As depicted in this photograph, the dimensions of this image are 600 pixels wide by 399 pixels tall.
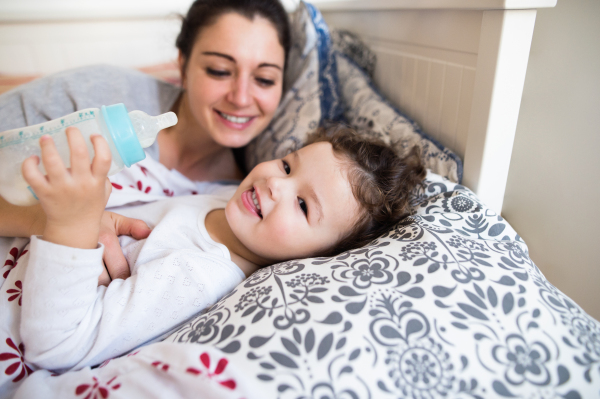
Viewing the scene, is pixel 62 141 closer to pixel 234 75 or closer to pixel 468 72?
pixel 234 75

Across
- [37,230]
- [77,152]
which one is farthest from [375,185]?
[37,230]

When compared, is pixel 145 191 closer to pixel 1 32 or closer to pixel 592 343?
pixel 592 343

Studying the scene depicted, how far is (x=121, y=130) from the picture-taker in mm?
599

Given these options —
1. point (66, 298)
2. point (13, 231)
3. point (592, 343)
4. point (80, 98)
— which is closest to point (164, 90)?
point (80, 98)

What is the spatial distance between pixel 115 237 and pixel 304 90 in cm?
94

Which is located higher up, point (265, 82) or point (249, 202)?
point (265, 82)

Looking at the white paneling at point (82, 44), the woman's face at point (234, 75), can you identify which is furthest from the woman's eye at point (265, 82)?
the white paneling at point (82, 44)

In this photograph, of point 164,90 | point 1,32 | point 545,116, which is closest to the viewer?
point 545,116

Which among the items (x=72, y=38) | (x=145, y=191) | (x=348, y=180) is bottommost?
(x=145, y=191)

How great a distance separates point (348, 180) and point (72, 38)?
1952 millimetres

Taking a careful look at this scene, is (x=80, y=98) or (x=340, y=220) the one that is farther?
(x=80, y=98)

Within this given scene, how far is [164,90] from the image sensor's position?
145 cm

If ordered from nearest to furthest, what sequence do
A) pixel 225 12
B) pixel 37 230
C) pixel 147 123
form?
pixel 147 123
pixel 37 230
pixel 225 12

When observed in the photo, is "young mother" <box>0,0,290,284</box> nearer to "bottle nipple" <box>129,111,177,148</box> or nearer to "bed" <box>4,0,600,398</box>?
"bottle nipple" <box>129,111,177,148</box>
